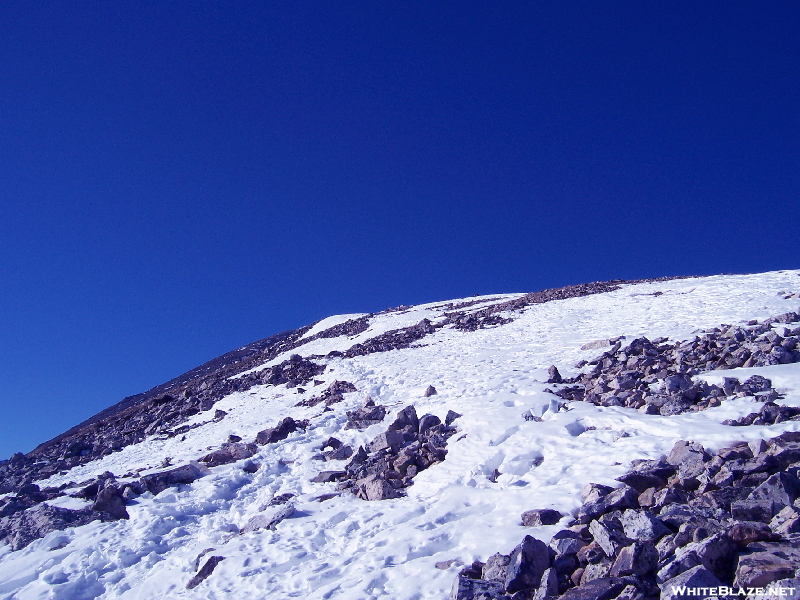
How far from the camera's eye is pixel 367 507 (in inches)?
360

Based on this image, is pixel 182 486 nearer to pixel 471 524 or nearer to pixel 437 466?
pixel 437 466

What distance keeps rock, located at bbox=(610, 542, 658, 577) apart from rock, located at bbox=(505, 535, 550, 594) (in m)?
0.82

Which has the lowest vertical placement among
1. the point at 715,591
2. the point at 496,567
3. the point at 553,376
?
the point at 715,591

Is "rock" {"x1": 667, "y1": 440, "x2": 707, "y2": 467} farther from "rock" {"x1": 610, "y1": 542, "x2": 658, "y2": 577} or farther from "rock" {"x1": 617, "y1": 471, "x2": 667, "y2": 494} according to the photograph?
→ "rock" {"x1": 610, "y1": 542, "x2": 658, "y2": 577}

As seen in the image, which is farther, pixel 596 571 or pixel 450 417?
pixel 450 417

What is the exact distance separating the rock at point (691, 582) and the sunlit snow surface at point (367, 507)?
1928 mm

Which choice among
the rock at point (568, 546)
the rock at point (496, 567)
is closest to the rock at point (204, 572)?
the rock at point (496, 567)

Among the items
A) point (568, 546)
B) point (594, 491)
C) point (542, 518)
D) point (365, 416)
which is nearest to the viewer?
point (568, 546)

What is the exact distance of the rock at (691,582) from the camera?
4.69 m

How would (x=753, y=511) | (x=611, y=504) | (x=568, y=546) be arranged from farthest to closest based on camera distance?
(x=611, y=504)
(x=568, y=546)
(x=753, y=511)

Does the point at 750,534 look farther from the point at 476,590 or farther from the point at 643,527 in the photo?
the point at 476,590

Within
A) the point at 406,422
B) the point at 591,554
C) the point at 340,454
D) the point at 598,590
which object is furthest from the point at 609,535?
the point at 340,454

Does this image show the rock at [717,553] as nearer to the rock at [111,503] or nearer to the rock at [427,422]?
the rock at [427,422]

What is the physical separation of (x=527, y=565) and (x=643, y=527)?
1354mm
